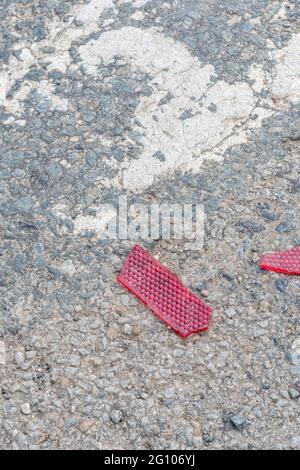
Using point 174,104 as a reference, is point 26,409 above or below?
below

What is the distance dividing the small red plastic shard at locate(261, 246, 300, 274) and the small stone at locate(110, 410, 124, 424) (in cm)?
74

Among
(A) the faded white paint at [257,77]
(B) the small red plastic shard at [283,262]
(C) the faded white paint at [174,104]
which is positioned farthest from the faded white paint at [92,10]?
(B) the small red plastic shard at [283,262]

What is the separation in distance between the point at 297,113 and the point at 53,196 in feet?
3.52

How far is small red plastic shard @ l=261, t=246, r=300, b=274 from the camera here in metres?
2.67

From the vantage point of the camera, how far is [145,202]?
2.88 m

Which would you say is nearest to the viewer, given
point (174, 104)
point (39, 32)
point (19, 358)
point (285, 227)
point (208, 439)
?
point (208, 439)

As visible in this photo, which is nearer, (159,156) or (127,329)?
(127,329)

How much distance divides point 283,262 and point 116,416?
82 cm

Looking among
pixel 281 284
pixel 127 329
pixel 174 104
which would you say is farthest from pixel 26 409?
pixel 174 104

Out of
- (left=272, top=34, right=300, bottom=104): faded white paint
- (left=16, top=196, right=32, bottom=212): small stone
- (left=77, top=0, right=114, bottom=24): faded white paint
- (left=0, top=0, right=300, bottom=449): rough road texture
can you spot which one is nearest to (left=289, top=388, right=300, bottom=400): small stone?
(left=0, top=0, right=300, bottom=449): rough road texture

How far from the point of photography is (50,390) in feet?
7.98

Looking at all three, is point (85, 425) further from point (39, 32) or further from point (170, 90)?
point (39, 32)

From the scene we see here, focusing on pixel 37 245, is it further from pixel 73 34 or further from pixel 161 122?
pixel 73 34
